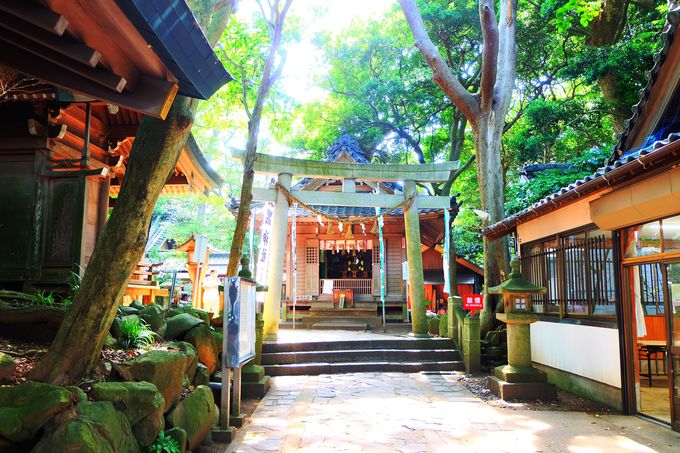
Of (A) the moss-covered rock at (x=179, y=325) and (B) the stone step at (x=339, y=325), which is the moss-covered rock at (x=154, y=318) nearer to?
(A) the moss-covered rock at (x=179, y=325)

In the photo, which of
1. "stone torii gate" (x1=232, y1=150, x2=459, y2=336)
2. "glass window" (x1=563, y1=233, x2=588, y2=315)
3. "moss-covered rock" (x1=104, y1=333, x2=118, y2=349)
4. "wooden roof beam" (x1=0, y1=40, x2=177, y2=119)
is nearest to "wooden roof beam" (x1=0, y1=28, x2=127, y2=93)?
"wooden roof beam" (x1=0, y1=40, x2=177, y2=119)

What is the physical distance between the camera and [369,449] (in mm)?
5723

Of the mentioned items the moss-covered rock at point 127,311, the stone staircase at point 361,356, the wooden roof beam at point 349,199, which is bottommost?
the stone staircase at point 361,356

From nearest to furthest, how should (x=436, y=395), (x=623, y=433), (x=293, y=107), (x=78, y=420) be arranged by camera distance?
(x=78, y=420)
(x=623, y=433)
(x=436, y=395)
(x=293, y=107)

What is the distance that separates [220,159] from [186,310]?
29.2 m

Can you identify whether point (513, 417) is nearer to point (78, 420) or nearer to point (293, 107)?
point (78, 420)

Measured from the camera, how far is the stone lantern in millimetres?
8250

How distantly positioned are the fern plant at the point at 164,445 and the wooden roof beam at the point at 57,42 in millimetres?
3388

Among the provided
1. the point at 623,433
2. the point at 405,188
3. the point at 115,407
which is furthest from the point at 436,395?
the point at 405,188

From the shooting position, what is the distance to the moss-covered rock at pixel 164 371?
5.11 meters

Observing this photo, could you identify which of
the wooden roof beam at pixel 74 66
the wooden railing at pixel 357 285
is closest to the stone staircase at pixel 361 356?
the wooden railing at pixel 357 285

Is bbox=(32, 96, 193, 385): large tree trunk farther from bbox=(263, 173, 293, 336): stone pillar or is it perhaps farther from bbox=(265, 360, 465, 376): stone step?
bbox=(263, 173, 293, 336): stone pillar

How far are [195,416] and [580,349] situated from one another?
6.69 m

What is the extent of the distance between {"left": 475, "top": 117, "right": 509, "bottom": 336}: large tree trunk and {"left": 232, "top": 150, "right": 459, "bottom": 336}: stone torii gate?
1388mm
